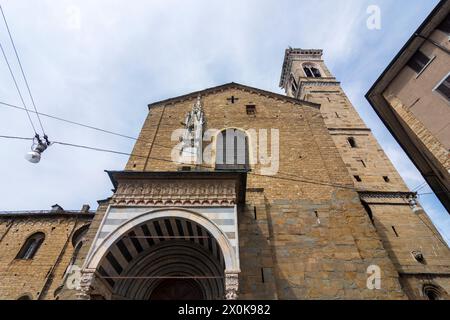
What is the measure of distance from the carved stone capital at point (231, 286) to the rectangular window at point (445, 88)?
10.1 metres

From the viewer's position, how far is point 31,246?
59.6 feet

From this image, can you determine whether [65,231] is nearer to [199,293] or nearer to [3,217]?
[3,217]

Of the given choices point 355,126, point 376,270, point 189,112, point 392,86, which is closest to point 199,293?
point 376,270

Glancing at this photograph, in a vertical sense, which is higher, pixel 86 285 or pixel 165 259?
pixel 165 259

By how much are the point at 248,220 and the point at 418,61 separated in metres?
9.99

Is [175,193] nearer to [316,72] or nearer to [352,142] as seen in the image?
[352,142]

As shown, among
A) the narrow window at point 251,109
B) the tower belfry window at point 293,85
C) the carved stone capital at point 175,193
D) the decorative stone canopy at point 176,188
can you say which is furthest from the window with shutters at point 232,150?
the tower belfry window at point 293,85

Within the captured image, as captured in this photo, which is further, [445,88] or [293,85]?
[293,85]

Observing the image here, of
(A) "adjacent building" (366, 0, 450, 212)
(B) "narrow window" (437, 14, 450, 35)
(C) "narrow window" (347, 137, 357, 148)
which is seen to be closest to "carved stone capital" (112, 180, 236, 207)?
(A) "adjacent building" (366, 0, 450, 212)

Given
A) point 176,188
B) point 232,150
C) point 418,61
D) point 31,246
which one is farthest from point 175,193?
point 31,246

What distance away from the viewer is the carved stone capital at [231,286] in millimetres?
5914

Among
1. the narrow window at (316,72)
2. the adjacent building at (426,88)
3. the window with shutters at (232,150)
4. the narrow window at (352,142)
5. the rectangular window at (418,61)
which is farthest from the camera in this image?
the narrow window at (316,72)

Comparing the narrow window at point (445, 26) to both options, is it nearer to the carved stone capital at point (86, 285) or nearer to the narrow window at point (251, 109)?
the narrow window at point (251, 109)

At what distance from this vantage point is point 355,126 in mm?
19641
